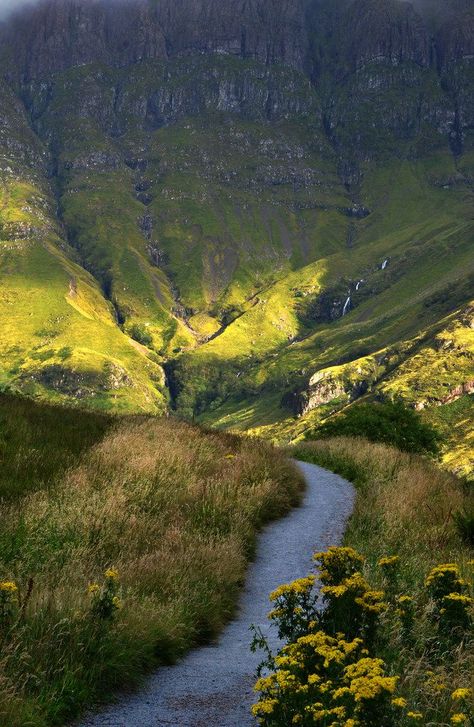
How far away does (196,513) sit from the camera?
35.7 ft

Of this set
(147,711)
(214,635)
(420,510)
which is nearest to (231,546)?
(214,635)

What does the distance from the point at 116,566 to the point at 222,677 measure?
1900 mm

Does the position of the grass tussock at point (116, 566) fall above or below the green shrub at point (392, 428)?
above

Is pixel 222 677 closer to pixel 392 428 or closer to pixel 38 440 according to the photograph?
pixel 38 440

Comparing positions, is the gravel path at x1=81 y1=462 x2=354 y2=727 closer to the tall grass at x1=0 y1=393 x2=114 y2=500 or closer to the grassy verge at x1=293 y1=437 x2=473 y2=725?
the grassy verge at x1=293 y1=437 x2=473 y2=725

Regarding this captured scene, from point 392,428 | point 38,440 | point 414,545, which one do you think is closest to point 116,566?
point 414,545

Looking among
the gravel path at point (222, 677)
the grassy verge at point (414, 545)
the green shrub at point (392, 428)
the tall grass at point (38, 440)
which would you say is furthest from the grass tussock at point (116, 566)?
the green shrub at point (392, 428)

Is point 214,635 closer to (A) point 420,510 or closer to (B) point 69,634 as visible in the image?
(B) point 69,634

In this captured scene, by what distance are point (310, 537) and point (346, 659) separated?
7.42m

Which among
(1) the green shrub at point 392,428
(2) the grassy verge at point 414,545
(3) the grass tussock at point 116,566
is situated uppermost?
(3) the grass tussock at point 116,566

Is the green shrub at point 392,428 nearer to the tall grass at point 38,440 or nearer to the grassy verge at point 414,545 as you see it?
the grassy verge at point 414,545

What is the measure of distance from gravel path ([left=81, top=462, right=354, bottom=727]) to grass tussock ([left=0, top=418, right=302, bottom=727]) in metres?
0.21

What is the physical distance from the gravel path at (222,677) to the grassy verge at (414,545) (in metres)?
1.30

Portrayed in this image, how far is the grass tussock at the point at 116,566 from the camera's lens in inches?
213
